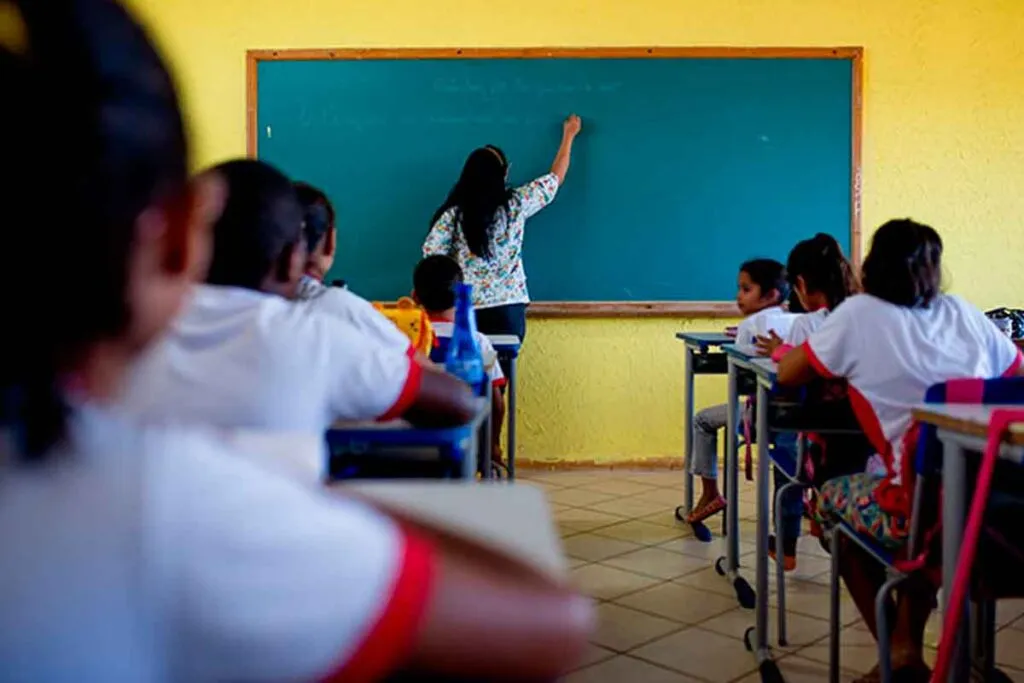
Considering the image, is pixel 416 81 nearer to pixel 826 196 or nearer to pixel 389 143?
pixel 389 143

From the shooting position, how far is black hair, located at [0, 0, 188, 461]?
43 centimetres

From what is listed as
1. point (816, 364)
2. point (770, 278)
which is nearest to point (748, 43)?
→ point (770, 278)

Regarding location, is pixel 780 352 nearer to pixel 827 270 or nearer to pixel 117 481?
pixel 827 270

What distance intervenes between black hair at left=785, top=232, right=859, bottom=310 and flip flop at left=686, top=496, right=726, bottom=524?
40.3 inches

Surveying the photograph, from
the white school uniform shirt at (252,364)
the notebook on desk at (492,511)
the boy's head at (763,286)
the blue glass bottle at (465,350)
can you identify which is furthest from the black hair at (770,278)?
the notebook on desk at (492,511)

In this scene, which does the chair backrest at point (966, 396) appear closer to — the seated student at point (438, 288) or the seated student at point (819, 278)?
the seated student at point (819, 278)

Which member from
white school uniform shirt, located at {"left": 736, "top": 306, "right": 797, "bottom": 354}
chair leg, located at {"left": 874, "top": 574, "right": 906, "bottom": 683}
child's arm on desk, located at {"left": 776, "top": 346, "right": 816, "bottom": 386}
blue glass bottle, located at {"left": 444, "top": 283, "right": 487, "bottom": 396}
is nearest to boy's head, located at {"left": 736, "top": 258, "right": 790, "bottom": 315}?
white school uniform shirt, located at {"left": 736, "top": 306, "right": 797, "bottom": 354}

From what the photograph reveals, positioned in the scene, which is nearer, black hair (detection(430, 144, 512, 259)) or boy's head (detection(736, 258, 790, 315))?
boy's head (detection(736, 258, 790, 315))

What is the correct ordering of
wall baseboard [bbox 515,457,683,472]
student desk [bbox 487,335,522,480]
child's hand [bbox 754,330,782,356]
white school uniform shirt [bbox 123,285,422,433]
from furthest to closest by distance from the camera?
1. wall baseboard [bbox 515,457,683,472]
2. student desk [bbox 487,335,522,480]
3. child's hand [bbox 754,330,782,356]
4. white school uniform shirt [bbox 123,285,422,433]

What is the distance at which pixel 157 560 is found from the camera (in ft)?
1.43

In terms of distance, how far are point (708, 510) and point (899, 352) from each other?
5.82 feet

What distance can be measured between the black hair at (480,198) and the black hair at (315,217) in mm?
2376

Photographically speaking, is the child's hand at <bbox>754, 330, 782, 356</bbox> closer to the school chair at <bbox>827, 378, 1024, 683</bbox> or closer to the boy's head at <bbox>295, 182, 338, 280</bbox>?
the school chair at <bbox>827, 378, 1024, 683</bbox>

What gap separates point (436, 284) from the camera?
13.1 feet
